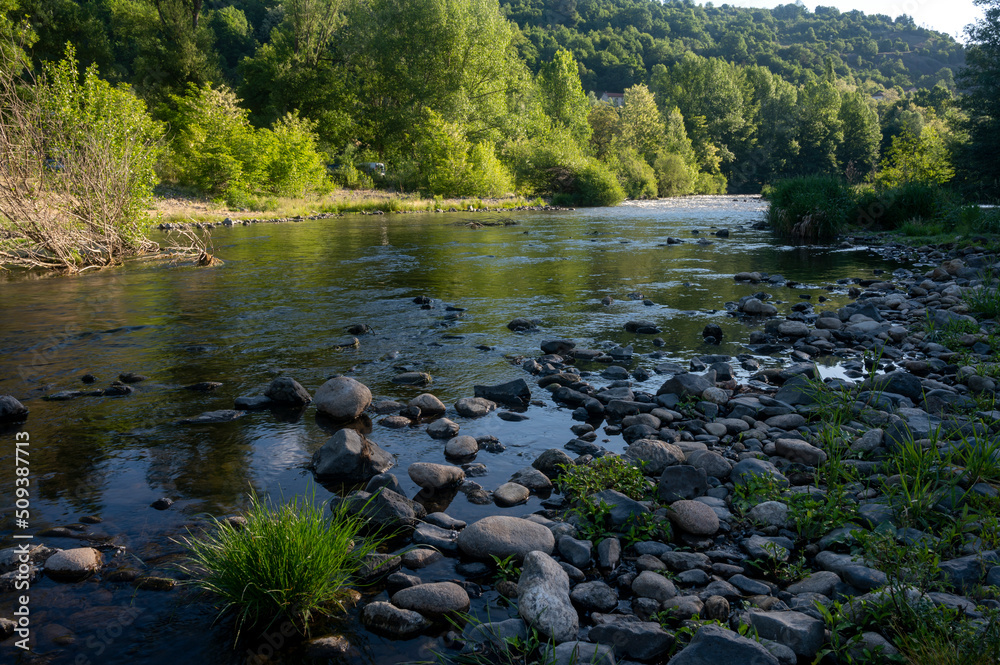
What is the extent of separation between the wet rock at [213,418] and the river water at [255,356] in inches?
4.6

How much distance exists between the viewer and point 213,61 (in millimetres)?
63438

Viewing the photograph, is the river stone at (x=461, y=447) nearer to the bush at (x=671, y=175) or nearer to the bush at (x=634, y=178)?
the bush at (x=634, y=178)

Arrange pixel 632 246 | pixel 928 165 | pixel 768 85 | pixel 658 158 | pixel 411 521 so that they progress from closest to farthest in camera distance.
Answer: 1. pixel 411 521
2. pixel 632 246
3. pixel 928 165
4. pixel 658 158
5. pixel 768 85

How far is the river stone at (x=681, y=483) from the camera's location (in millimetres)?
4367

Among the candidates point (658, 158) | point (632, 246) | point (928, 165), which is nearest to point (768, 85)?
point (658, 158)

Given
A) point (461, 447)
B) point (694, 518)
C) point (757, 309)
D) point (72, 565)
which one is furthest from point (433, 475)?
point (757, 309)

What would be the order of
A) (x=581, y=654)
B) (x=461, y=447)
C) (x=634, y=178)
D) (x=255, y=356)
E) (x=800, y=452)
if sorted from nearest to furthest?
(x=581, y=654) < (x=800, y=452) < (x=461, y=447) < (x=255, y=356) < (x=634, y=178)

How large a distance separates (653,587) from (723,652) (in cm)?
82

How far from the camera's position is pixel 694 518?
3959mm

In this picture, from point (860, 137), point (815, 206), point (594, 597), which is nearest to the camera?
point (594, 597)

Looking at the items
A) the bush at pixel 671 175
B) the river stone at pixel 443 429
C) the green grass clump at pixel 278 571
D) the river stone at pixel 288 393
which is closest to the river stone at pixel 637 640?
the green grass clump at pixel 278 571

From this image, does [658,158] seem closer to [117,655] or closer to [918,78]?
[117,655]

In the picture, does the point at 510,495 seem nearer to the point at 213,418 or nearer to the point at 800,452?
the point at 800,452

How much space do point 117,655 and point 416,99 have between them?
59.2m
